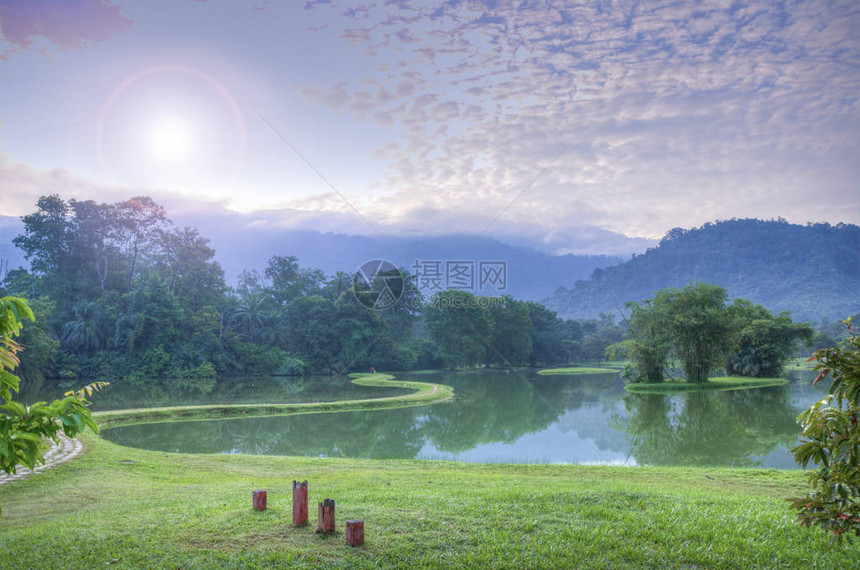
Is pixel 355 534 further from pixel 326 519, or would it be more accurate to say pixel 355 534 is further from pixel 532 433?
pixel 532 433

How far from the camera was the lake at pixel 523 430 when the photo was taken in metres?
15.4

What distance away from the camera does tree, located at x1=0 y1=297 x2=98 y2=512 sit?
3076mm

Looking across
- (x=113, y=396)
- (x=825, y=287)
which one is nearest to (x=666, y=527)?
(x=113, y=396)

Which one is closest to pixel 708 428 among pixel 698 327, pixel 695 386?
pixel 695 386

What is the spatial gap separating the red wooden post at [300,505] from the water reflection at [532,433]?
1008 centimetres

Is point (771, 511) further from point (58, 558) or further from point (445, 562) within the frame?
point (58, 558)

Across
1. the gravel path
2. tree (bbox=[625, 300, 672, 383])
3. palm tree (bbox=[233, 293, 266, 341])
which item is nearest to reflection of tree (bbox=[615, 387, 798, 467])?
tree (bbox=[625, 300, 672, 383])

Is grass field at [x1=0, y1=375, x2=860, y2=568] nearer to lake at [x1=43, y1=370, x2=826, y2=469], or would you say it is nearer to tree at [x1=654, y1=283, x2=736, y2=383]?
lake at [x1=43, y1=370, x2=826, y2=469]

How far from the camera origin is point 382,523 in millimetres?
5531

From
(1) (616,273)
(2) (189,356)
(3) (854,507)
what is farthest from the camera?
(1) (616,273)

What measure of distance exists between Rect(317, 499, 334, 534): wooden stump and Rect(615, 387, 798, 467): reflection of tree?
11.7 meters

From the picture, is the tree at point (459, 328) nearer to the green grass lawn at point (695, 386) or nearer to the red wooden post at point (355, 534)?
the green grass lawn at point (695, 386)

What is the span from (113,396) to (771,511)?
32768 millimetres

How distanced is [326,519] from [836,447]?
464 centimetres
